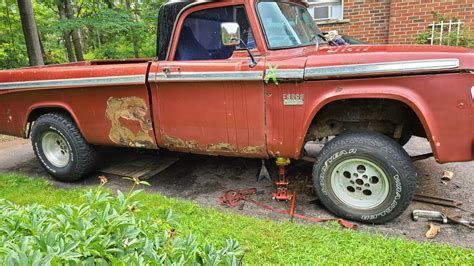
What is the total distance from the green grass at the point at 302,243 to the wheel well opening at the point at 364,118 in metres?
0.93

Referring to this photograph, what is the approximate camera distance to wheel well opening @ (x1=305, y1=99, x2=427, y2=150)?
3.14 meters

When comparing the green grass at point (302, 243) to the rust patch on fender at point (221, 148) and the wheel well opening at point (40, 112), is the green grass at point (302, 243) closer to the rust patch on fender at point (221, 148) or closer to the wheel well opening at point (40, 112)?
the rust patch on fender at point (221, 148)

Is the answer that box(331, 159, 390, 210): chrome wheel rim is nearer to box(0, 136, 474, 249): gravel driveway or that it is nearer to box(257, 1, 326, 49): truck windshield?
box(0, 136, 474, 249): gravel driveway

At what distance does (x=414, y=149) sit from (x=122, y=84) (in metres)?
3.95

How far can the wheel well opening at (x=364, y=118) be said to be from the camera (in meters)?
3.14

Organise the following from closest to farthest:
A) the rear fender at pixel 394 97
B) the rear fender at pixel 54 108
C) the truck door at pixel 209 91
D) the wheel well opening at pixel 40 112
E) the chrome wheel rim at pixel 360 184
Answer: the rear fender at pixel 394 97, the chrome wheel rim at pixel 360 184, the truck door at pixel 209 91, the rear fender at pixel 54 108, the wheel well opening at pixel 40 112

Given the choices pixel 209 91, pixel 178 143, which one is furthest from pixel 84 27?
pixel 209 91

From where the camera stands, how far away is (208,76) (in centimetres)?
327

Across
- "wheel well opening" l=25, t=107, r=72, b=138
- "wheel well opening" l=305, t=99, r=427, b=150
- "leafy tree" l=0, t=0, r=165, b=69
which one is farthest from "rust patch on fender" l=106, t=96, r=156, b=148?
"leafy tree" l=0, t=0, r=165, b=69

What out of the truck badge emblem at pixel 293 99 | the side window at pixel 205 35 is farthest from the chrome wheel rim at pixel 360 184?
the side window at pixel 205 35

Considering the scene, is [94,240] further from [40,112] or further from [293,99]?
[40,112]

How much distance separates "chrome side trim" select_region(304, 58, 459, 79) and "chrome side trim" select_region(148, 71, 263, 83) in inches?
18.7

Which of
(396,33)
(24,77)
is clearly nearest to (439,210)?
(24,77)

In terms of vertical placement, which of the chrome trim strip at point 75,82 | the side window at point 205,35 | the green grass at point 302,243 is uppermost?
the side window at point 205,35
